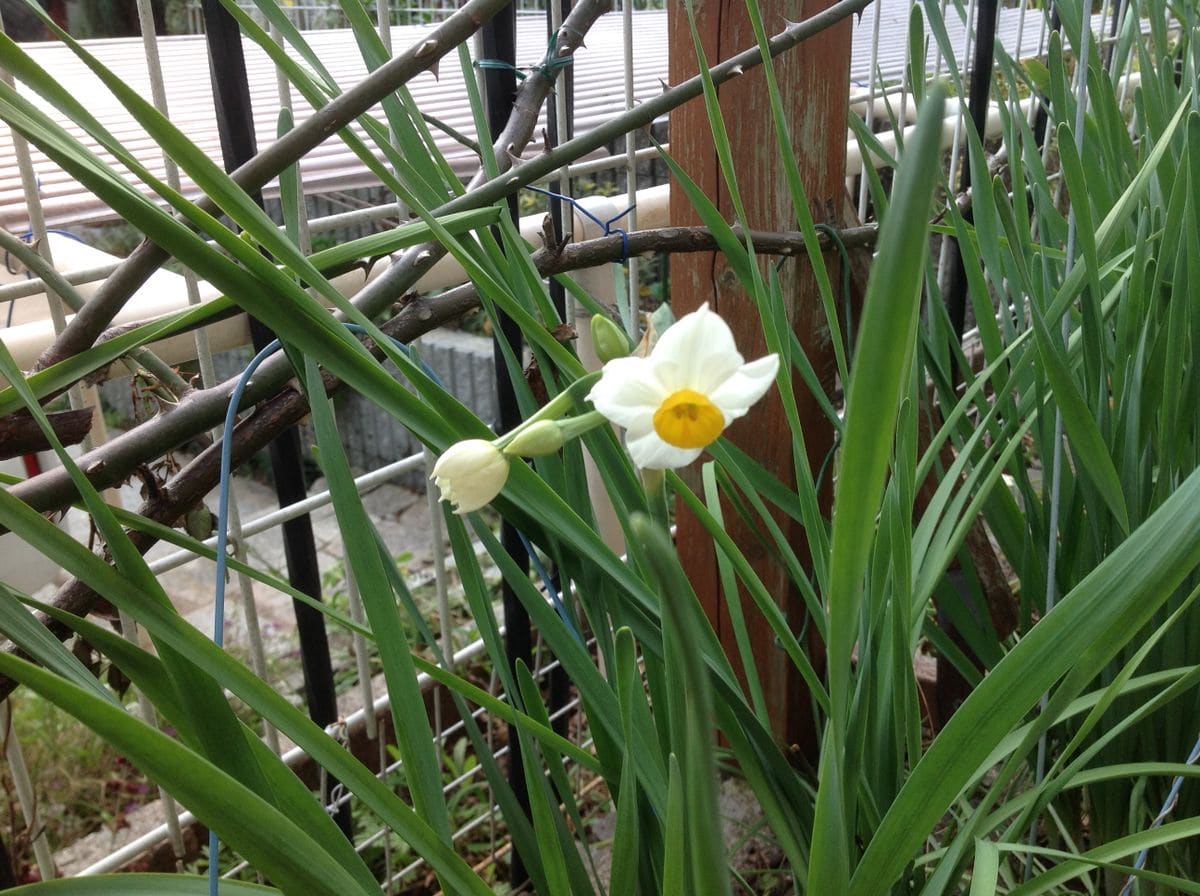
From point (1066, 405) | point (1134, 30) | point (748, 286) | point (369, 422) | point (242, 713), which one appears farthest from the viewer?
point (369, 422)

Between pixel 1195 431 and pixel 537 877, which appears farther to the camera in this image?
pixel 1195 431

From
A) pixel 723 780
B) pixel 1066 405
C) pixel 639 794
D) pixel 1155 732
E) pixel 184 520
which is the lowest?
pixel 723 780

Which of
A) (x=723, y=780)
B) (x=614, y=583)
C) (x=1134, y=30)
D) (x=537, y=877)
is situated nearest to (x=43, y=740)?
(x=723, y=780)

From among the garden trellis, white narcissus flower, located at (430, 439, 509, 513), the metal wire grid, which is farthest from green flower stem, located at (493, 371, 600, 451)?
the metal wire grid

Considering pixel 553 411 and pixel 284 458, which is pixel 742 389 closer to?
pixel 553 411

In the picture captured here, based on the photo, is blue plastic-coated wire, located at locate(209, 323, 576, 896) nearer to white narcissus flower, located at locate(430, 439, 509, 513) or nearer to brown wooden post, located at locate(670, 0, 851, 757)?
white narcissus flower, located at locate(430, 439, 509, 513)

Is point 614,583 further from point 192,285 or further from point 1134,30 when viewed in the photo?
point 1134,30

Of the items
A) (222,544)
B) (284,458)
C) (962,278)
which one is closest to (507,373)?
(284,458)
